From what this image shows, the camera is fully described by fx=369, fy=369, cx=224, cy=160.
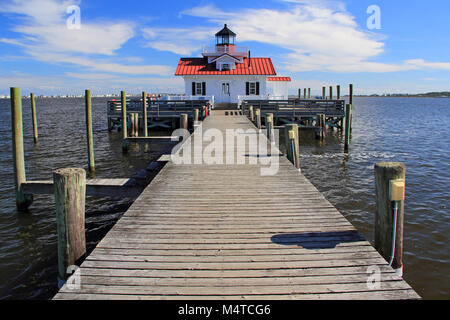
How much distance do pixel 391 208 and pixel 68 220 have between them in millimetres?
4319

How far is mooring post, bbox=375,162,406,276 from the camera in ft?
15.8

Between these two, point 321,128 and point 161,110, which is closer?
point 321,128

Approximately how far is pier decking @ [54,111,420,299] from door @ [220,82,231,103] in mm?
29996

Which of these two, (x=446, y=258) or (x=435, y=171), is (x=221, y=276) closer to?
(x=446, y=258)

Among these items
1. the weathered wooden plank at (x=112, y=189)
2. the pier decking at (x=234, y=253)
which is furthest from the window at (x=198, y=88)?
the pier decking at (x=234, y=253)

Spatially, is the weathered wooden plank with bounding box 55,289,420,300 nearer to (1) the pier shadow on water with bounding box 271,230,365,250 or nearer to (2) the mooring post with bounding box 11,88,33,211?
(1) the pier shadow on water with bounding box 271,230,365,250

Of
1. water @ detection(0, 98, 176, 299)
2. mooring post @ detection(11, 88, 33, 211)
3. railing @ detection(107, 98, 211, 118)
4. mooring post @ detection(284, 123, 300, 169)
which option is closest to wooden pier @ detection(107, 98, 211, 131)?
railing @ detection(107, 98, 211, 118)

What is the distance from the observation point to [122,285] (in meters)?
3.88

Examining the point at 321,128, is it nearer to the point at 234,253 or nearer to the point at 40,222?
the point at 40,222

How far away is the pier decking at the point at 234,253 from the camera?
12.4 ft

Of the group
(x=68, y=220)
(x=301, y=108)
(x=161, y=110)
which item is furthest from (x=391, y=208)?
(x=161, y=110)

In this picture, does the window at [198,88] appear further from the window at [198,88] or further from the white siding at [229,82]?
the white siding at [229,82]

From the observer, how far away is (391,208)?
4.88 m
